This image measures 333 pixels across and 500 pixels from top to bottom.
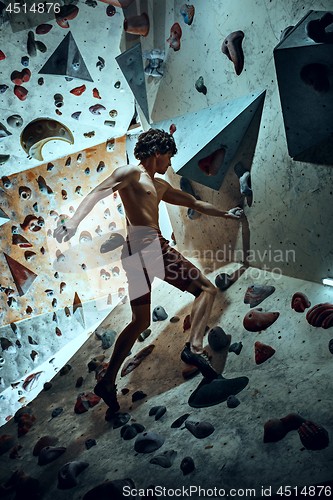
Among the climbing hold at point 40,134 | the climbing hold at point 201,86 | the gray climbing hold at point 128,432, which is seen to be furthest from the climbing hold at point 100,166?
the gray climbing hold at point 128,432

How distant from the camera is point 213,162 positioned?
229 centimetres

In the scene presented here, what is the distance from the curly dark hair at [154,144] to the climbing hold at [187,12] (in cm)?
61

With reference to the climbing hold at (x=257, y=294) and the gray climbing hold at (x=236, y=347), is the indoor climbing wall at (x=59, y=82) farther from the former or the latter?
the gray climbing hold at (x=236, y=347)

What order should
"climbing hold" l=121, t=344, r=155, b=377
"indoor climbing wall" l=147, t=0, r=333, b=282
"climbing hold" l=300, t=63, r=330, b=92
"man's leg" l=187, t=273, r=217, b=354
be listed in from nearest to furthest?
"climbing hold" l=300, t=63, r=330, b=92 → "indoor climbing wall" l=147, t=0, r=333, b=282 → "man's leg" l=187, t=273, r=217, b=354 → "climbing hold" l=121, t=344, r=155, b=377

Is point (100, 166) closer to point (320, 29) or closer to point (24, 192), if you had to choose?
point (24, 192)

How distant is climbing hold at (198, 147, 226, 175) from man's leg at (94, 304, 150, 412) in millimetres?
779

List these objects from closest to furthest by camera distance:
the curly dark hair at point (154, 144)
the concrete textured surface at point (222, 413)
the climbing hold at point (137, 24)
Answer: the concrete textured surface at point (222, 413) → the curly dark hair at point (154, 144) → the climbing hold at point (137, 24)

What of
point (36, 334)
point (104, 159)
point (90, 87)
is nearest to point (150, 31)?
point (90, 87)

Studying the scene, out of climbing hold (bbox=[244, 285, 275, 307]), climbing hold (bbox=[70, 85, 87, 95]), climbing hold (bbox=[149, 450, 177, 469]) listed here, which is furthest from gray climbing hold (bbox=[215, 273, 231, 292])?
climbing hold (bbox=[70, 85, 87, 95])

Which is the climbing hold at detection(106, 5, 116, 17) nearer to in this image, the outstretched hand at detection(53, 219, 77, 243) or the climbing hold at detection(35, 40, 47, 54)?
the climbing hold at detection(35, 40, 47, 54)

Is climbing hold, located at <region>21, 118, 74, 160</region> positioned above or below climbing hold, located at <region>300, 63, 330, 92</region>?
above

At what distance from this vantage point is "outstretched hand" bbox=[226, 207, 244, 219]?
233cm

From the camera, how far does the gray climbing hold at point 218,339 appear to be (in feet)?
6.93

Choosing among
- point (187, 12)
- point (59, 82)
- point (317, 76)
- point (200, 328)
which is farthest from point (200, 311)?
point (59, 82)
